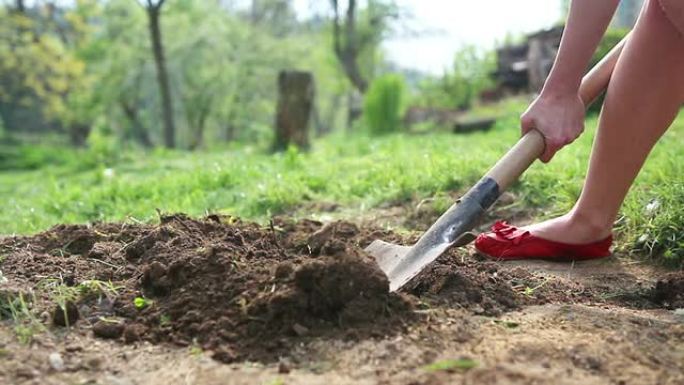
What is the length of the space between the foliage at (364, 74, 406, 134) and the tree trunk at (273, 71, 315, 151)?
150 inches

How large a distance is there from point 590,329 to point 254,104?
31.1 meters

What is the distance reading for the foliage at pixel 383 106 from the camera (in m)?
12.7

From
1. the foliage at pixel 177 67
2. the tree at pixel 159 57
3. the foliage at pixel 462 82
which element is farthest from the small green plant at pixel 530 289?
the foliage at pixel 177 67

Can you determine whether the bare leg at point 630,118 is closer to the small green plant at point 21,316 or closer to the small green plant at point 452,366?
the small green plant at point 452,366

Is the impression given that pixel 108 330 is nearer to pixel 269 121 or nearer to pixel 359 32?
pixel 359 32

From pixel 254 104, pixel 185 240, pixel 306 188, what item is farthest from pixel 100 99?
pixel 185 240

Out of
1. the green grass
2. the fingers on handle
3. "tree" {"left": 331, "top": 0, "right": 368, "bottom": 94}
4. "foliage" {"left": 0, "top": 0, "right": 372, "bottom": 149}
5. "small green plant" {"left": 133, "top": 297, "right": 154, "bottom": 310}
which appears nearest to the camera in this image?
"small green plant" {"left": 133, "top": 297, "right": 154, "bottom": 310}

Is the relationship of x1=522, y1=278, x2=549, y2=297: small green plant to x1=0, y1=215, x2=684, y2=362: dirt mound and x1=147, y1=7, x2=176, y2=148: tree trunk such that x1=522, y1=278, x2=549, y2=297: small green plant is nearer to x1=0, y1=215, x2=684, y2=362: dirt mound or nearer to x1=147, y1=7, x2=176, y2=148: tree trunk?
x1=0, y1=215, x2=684, y2=362: dirt mound

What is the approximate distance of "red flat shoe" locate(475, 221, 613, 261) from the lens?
2.62 m

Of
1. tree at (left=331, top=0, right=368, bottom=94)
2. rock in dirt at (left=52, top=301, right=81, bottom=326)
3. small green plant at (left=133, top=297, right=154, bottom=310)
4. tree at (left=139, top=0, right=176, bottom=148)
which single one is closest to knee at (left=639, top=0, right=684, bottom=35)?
small green plant at (left=133, top=297, right=154, bottom=310)

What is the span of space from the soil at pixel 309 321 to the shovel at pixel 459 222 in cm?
7

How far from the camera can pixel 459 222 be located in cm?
220

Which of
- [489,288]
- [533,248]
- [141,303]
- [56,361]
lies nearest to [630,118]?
[533,248]

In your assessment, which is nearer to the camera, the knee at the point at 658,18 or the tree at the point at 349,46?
the knee at the point at 658,18
